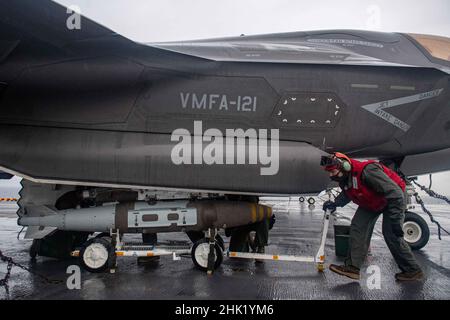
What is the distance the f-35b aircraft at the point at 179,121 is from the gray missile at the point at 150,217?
17mm

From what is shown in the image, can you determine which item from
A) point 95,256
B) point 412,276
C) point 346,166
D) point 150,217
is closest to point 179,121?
point 150,217

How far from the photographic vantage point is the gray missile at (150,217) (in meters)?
5.76

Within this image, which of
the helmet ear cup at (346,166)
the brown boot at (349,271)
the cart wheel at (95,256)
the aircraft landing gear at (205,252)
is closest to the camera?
the helmet ear cup at (346,166)

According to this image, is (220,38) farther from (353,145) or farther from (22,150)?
(22,150)

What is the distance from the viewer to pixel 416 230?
26.2ft

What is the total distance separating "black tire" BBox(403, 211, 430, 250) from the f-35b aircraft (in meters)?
2.22

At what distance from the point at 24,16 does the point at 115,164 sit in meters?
2.34

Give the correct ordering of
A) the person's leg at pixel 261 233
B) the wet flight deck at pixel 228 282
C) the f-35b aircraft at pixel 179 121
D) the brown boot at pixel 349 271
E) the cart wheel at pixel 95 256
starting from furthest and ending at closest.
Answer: the person's leg at pixel 261 233
the cart wheel at pixel 95 256
the f-35b aircraft at pixel 179 121
the brown boot at pixel 349 271
the wet flight deck at pixel 228 282

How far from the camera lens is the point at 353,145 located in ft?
19.9

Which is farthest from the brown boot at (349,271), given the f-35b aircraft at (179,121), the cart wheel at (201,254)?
the cart wheel at (201,254)

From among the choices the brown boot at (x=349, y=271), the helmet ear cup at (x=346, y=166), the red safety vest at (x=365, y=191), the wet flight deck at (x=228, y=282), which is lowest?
the wet flight deck at (x=228, y=282)

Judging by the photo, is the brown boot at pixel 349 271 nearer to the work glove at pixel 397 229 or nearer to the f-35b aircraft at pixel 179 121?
the work glove at pixel 397 229

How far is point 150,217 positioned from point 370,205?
3236 millimetres

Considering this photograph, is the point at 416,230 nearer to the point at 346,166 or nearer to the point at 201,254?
the point at 346,166
